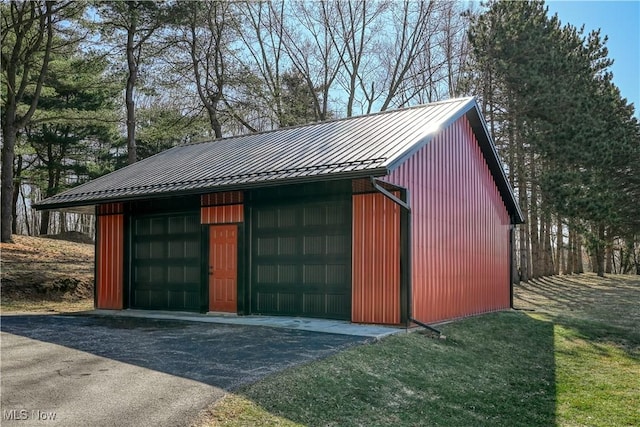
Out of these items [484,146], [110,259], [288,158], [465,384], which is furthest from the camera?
[484,146]

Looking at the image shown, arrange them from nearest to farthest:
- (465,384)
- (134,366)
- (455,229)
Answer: (134,366)
(465,384)
(455,229)

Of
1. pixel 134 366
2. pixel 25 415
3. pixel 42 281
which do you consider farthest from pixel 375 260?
pixel 42 281

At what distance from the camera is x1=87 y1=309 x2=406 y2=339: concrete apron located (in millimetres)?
8000

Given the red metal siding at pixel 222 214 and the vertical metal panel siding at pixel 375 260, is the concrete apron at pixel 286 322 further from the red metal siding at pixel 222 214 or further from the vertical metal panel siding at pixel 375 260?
the red metal siding at pixel 222 214

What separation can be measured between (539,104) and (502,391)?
50.2 feet

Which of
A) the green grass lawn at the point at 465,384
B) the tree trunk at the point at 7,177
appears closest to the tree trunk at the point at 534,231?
the green grass lawn at the point at 465,384

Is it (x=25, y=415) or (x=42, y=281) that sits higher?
(x=42, y=281)

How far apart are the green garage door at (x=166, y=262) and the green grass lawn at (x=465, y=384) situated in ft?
16.3

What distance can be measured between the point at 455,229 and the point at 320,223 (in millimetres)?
2982

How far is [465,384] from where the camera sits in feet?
21.3

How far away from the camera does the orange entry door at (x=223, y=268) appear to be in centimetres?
1039

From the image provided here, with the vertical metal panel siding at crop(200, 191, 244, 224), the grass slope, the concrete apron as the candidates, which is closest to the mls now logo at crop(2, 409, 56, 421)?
the concrete apron

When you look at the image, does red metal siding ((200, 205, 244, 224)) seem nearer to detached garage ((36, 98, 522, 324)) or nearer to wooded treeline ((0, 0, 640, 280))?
detached garage ((36, 98, 522, 324))

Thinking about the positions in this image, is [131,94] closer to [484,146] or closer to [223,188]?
[223,188]
